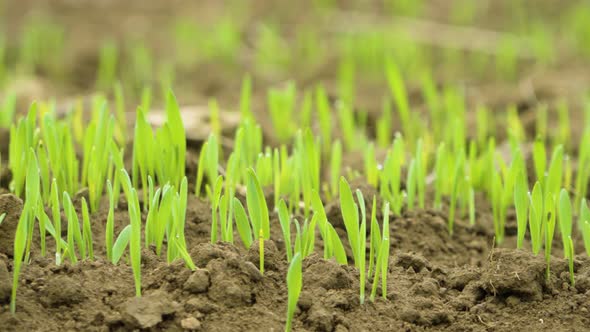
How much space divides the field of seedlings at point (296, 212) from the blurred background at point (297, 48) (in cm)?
5

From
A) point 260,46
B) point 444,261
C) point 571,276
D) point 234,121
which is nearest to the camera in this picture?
point 571,276

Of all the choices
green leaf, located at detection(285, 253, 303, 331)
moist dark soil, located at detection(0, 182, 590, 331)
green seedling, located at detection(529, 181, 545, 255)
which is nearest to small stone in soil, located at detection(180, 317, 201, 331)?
moist dark soil, located at detection(0, 182, 590, 331)

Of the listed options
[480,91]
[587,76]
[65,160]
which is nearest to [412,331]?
[65,160]

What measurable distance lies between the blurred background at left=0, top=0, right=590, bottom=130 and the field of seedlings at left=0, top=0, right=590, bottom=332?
0.05 metres

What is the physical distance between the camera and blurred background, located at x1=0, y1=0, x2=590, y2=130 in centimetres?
439

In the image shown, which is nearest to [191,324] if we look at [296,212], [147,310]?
[147,310]

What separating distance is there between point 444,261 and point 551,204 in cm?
39

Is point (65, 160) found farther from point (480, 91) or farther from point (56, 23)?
point (56, 23)

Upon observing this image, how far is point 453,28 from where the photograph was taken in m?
5.56

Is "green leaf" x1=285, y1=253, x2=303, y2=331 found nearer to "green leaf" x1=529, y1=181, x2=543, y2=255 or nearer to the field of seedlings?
the field of seedlings

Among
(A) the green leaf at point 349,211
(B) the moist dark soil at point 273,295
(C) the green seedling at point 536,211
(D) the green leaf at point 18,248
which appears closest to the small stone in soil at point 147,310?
(B) the moist dark soil at point 273,295

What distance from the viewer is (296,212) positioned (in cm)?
250

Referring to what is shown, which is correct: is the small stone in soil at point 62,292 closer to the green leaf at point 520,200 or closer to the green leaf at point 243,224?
the green leaf at point 243,224

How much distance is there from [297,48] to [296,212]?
9.76 feet
